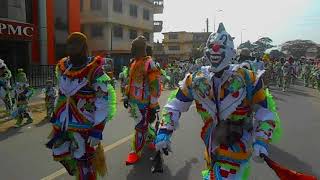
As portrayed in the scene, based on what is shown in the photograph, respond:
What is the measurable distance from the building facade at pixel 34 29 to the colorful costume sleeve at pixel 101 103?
70.9 feet

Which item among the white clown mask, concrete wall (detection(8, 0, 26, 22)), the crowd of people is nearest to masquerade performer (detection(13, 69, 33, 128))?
the crowd of people

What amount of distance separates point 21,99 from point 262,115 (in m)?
9.16

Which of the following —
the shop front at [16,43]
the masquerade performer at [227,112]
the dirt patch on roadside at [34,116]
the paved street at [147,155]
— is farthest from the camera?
the shop front at [16,43]

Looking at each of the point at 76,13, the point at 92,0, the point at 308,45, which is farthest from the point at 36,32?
the point at 308,45

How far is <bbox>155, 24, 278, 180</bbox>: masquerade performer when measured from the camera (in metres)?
4.50

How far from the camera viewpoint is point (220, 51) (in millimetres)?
4625

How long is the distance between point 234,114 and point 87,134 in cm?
177

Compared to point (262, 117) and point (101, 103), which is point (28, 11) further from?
point (262, 117)

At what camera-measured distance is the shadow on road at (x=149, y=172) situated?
707 cm

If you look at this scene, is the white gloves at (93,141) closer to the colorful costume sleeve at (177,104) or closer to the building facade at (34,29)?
the colorful costume sleeve at (177,104)

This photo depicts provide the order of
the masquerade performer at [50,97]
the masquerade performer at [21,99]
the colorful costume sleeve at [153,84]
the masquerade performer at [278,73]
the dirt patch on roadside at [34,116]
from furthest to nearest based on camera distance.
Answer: the masquerade performer at [278,73], the masquerade performer at [50,97], the masquerade performer at [21,99], the dirt patch on roadside at [34,116], the colorful costume sleeve at [153,84]

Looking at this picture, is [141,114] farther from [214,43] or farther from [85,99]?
[214,43]

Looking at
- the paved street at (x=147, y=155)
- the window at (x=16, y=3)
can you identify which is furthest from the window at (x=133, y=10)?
the paved street at (x=147, y=155)

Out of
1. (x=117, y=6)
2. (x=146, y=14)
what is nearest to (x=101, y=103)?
(x=117, y=6)
